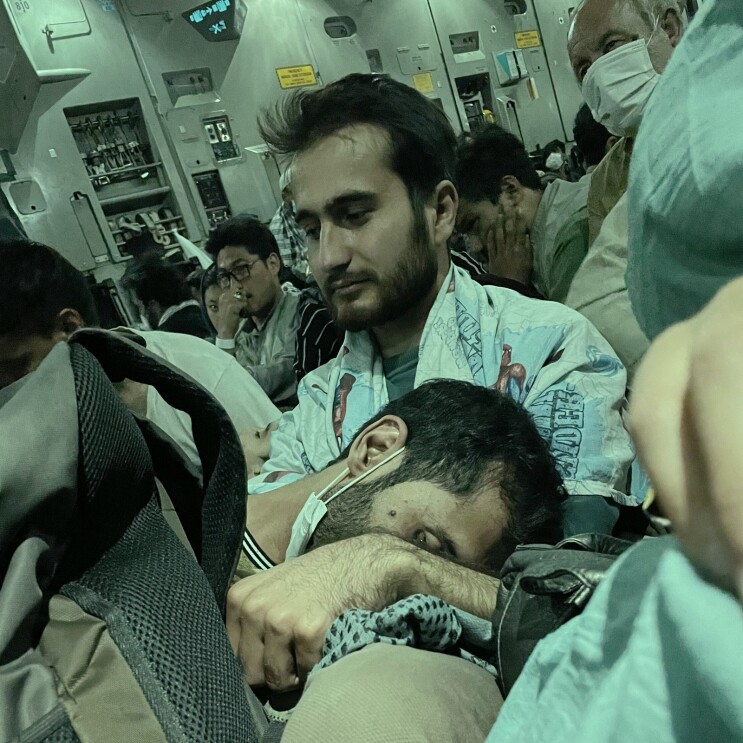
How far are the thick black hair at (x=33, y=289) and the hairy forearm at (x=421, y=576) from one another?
1.32 m

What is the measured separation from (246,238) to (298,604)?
233cm

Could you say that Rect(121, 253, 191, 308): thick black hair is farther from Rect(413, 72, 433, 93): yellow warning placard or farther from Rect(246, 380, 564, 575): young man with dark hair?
Rect(413, 72, 433, 93): yellow warning placard

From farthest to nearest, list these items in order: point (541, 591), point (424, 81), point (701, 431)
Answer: point (424, 81) → point (541, 591) → point (701, 431)

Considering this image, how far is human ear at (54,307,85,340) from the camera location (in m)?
1.75

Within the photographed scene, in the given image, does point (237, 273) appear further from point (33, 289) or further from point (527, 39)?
point (527, 39)

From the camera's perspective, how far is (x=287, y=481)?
4.54 ft

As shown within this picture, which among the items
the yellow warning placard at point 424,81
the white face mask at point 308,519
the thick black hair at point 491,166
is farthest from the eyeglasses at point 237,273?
the yellow warning placard at point 424,81

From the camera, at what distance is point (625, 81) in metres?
1.78

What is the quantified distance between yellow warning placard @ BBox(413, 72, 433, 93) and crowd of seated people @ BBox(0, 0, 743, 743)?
3.22 m

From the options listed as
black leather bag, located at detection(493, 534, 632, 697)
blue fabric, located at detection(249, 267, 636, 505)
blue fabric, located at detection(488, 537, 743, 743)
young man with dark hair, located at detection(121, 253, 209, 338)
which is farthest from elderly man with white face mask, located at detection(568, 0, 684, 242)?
young man with dark hair, located at detection(121, 253, 209, 338)

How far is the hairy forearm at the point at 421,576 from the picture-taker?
0.78 metres

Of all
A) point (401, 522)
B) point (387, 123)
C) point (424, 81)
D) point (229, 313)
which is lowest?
point (401, 522)

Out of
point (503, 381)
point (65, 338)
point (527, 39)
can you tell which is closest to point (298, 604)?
point (503, 381)

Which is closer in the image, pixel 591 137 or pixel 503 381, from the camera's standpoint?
pixel 503 381
